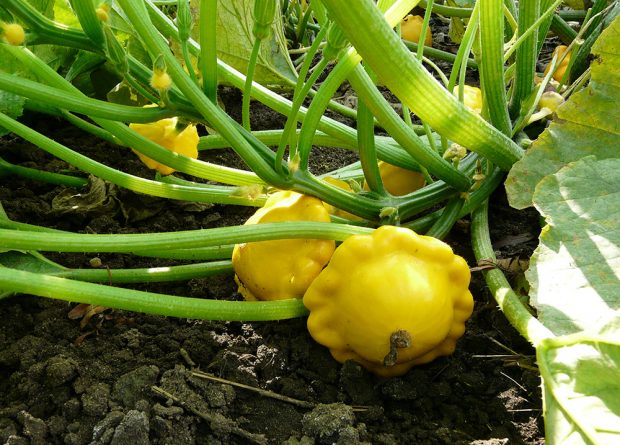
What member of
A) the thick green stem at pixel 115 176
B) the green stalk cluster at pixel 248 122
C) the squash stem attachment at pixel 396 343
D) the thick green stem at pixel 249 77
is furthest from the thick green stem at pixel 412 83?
the thick green stem at pixel 115 176

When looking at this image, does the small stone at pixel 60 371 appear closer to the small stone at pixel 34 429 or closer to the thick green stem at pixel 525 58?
the small stone at pixel 34 429

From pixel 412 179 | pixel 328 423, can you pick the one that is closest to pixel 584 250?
pixel 328 423

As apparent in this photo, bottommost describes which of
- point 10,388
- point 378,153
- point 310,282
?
point 10,388

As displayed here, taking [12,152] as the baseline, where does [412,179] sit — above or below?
above

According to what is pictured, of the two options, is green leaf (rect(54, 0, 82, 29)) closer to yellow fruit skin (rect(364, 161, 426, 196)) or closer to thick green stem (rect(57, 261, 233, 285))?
thick green stem (rect(57, 261, 233, 285))

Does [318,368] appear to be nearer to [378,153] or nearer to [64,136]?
[378,153]

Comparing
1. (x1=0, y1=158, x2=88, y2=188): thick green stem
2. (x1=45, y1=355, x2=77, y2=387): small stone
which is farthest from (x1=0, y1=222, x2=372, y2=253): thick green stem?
(x1=0, y1=158, x2=88, y2=188): thick green stem
